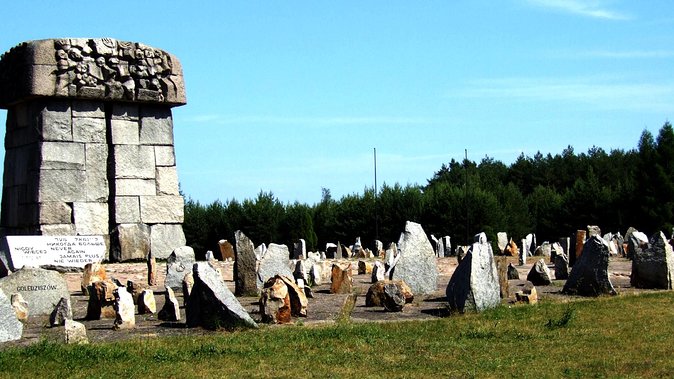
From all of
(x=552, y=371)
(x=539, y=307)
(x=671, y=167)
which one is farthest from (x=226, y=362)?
(x=671, y=167)

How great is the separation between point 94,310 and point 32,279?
1.15 metres

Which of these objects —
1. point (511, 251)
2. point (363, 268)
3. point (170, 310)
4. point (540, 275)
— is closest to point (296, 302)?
point (170, 310)

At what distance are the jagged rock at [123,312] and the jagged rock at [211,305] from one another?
66cm

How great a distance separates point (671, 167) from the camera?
42.5 metres

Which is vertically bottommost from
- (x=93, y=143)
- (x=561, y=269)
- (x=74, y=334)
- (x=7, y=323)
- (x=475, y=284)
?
(x=74, y=334)

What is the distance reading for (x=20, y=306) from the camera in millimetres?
12062

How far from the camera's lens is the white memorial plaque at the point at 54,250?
58.6 feet

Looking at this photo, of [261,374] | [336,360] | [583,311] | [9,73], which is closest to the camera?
[261,374]

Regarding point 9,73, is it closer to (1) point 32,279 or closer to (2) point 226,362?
(1) point 32,279

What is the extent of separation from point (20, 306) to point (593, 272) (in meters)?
7.27

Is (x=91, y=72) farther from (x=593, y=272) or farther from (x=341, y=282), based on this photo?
(x=593, y=272)

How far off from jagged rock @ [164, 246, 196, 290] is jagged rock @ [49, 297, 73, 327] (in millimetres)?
4594

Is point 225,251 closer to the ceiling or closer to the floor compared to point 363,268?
closer to the ceiling

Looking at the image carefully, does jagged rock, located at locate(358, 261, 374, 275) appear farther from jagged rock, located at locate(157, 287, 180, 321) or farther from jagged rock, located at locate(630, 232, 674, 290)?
jagged rock, located at locate(157, 287, 180, 321)
